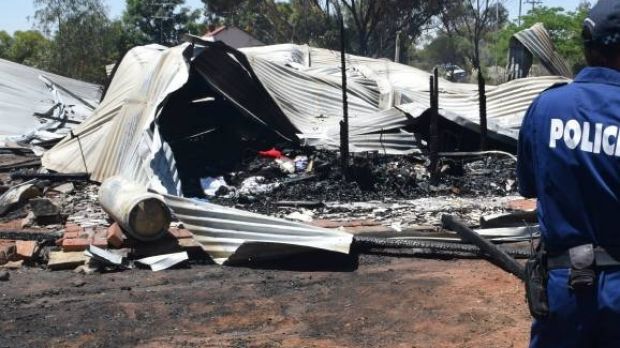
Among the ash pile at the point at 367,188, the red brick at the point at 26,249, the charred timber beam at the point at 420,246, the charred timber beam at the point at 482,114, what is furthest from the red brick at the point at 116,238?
the charred timber beam at the point at 482,114

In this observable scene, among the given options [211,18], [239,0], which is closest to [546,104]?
[239,0]

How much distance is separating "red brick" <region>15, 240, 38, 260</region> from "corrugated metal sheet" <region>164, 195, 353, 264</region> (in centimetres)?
112

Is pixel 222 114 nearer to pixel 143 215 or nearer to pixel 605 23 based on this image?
pixel 143 215

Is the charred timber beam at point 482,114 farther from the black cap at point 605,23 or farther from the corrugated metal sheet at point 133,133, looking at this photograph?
the black cap at point 605,23

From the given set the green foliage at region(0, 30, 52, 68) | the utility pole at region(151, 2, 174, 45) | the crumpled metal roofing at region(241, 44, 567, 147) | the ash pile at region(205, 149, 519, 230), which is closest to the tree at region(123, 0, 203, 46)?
the utility pole at region(151, 2, 174, 45)

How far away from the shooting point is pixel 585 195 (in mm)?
2109

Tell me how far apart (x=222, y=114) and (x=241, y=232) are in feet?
17.9

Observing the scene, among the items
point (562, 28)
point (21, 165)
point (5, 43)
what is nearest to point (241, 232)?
point (21, 165)

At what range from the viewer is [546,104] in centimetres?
219

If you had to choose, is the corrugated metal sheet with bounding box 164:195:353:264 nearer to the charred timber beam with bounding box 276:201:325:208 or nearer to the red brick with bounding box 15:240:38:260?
the red brick with bounding box 15:240:38:260

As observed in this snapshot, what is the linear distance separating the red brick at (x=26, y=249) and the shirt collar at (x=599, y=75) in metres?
4.98

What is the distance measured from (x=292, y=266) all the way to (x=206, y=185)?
11.8 ft

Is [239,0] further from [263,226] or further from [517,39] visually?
[263,226]

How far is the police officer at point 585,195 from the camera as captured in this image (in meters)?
2.05
